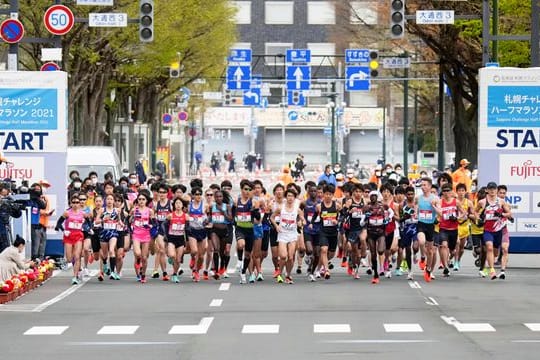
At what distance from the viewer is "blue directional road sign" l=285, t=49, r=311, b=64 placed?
7988 centimetres

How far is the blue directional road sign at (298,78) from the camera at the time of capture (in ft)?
257

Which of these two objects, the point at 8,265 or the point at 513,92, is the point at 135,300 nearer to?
the point at 8,265

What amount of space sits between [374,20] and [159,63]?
15.5 m

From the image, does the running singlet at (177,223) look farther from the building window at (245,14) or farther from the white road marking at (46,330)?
the building window at (245,14)

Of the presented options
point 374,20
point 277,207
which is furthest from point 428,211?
point 374,20

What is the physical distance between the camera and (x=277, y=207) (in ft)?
84.9

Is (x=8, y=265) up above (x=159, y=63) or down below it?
below

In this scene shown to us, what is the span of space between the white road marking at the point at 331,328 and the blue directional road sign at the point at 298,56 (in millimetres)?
61460

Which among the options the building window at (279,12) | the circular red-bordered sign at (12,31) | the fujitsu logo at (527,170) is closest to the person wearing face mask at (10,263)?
the circular red-bordered sign at (12,31)

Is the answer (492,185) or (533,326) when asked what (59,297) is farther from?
(533,326)

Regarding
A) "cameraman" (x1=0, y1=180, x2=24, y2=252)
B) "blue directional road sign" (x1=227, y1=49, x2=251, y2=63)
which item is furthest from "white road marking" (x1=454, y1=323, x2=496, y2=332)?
"blue directional road sign" (x1=227, y1=49, x2=251, y2=63)

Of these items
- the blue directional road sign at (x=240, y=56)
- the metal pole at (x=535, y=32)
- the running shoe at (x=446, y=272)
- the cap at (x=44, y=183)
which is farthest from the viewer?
the blue directional road sign at (x=240, y=56)

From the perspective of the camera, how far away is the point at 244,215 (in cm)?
2608

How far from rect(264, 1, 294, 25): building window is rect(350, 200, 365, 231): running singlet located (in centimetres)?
9513
